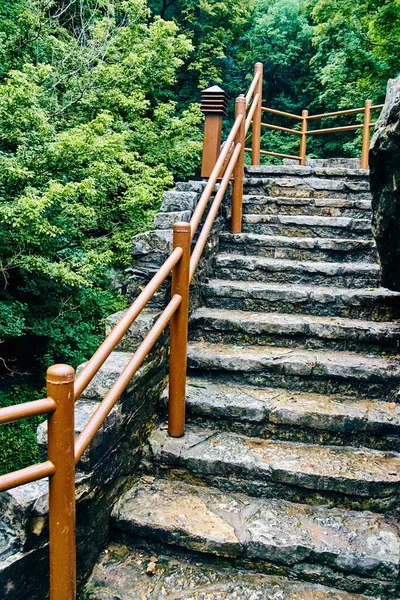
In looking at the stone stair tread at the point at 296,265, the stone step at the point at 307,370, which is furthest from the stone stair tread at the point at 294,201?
the stone step at the point at 307,370

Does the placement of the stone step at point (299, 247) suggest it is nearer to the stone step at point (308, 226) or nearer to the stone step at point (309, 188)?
the stone step at point (308, 226)

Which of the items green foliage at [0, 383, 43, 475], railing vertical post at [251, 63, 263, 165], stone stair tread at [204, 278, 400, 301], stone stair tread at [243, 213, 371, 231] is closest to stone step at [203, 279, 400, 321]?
stone stair tread at [204, 278, 400, 301]

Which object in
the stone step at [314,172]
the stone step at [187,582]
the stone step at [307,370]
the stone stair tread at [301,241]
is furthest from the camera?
the stone step at [314,172]

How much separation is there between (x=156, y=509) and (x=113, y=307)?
6.64 metres

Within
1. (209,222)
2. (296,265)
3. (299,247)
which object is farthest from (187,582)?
(299,247)

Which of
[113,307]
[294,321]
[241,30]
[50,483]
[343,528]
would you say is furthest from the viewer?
[241,30]

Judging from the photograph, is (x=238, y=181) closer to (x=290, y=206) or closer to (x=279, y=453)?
(x=290, y=206)

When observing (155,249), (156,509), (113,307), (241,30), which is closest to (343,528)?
(156,509)

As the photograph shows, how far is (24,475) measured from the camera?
129cm

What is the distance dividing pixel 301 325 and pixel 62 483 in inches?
76.5

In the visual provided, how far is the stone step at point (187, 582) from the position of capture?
1.81 meters

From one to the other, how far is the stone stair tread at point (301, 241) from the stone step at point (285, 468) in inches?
72.5

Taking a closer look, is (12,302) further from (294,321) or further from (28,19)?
(294,321)

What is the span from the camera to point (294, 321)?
3043 millimetres
